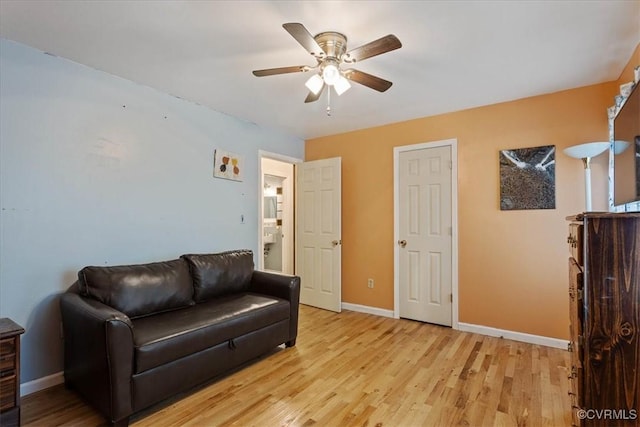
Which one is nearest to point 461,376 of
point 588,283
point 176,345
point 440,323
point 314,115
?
point 440,323

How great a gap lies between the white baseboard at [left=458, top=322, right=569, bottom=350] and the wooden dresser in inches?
74.4

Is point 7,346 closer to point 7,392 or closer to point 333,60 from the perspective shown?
point 7,392

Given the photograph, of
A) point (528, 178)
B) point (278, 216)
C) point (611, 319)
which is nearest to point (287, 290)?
point (611, 319)

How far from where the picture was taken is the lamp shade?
2353mm

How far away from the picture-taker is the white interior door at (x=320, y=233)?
400 centimetres

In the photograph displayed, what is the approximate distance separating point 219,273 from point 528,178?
3033mm

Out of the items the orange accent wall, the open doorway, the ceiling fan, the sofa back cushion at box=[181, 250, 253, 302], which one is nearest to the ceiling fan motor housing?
the ceiling fan

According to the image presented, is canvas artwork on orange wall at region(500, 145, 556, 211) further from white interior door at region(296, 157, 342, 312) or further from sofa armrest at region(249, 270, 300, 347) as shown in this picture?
sofa armrest at region(249, 270, 300, 347)

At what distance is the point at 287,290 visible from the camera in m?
2.86

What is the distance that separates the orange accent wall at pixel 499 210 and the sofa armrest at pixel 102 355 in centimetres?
282

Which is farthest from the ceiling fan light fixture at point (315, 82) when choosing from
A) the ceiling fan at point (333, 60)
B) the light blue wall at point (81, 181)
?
the light blue wall at point (81, 181)

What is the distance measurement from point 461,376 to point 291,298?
4.88 feet

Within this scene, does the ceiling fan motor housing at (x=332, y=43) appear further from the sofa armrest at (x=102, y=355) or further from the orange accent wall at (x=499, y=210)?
the sofa armrest at (x=102, y=355)

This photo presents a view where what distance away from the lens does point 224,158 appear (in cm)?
341
